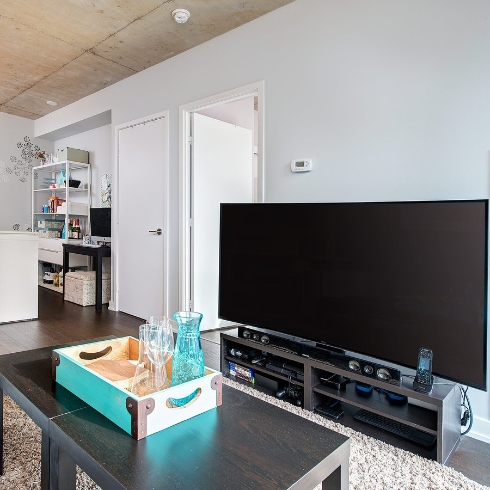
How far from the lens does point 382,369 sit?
191 cm

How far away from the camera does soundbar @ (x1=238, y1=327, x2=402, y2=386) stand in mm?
1888

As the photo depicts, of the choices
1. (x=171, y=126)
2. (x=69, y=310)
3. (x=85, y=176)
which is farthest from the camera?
(x=85, y=176)

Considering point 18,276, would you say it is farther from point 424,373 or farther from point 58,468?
point 424,373

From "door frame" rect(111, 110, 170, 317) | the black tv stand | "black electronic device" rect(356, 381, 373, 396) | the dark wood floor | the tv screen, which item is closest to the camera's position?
"black electronic device" rect(356, 381, 373, 396)

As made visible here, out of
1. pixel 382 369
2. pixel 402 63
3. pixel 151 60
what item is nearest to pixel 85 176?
pixel 151 60

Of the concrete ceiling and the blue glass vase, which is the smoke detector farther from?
the blue glass vase

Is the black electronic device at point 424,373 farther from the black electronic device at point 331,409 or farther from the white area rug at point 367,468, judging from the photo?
the black electronic device at point 331,409

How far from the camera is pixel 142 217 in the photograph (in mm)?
4262

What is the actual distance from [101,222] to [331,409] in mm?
3961

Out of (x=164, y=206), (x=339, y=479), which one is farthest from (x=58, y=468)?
(x=164, y=206)

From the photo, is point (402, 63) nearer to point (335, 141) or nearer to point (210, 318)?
point (335, 141)

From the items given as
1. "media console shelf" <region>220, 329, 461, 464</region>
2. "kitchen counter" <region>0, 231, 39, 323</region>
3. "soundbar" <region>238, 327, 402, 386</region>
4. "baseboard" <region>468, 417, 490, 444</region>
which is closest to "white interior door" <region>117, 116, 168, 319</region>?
"kitchen counter" <region>0, 231, 39, 323</region>

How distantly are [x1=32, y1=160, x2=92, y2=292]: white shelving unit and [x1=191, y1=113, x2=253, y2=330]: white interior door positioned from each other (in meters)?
2.81

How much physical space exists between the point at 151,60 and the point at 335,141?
2.38m
